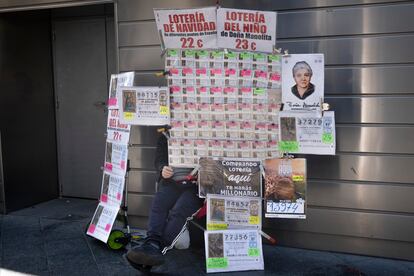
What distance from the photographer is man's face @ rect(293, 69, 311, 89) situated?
3879 mm

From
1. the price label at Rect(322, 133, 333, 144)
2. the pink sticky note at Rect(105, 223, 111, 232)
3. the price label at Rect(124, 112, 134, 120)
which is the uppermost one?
the price label at Rect(124, 112, 134, 120)

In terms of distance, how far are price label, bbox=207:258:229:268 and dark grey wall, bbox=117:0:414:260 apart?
954mm

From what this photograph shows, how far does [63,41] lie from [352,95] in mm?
4187

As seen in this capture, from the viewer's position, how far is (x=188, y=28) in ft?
12.6

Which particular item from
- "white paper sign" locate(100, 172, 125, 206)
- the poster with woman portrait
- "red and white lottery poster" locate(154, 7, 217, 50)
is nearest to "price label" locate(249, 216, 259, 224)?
the poster with woman portrait

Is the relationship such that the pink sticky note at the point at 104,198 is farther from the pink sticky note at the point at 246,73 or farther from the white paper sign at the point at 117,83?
the pink sticky note at the point at 246,73

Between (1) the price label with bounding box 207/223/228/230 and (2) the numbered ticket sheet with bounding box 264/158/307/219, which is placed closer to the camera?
(2) the numbered ticket sheet with bounding box 264/158/307/219

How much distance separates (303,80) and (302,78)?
2 centimetres

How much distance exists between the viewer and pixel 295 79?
A: 12.8ft

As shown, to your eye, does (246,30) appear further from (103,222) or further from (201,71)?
(103,222)

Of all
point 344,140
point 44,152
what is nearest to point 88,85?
point 44,152

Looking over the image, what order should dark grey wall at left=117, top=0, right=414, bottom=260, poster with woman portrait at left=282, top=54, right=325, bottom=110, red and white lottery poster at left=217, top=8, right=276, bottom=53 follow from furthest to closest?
1. dark grey wall at left=117, top=0, right=414, bottom=260
2. poster with woman portrait at left=282, top=54, right=325, bottom=110
3. red and white lottery poster at left=217, top=8, right=276, bottom=53

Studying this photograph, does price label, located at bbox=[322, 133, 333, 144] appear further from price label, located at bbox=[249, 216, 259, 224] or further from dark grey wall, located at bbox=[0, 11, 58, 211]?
dark grey wall, located at bbox=[0, 11, 58, 211]

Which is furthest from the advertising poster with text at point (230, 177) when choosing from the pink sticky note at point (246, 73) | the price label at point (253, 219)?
the pink sticky note at point (246, 73)
